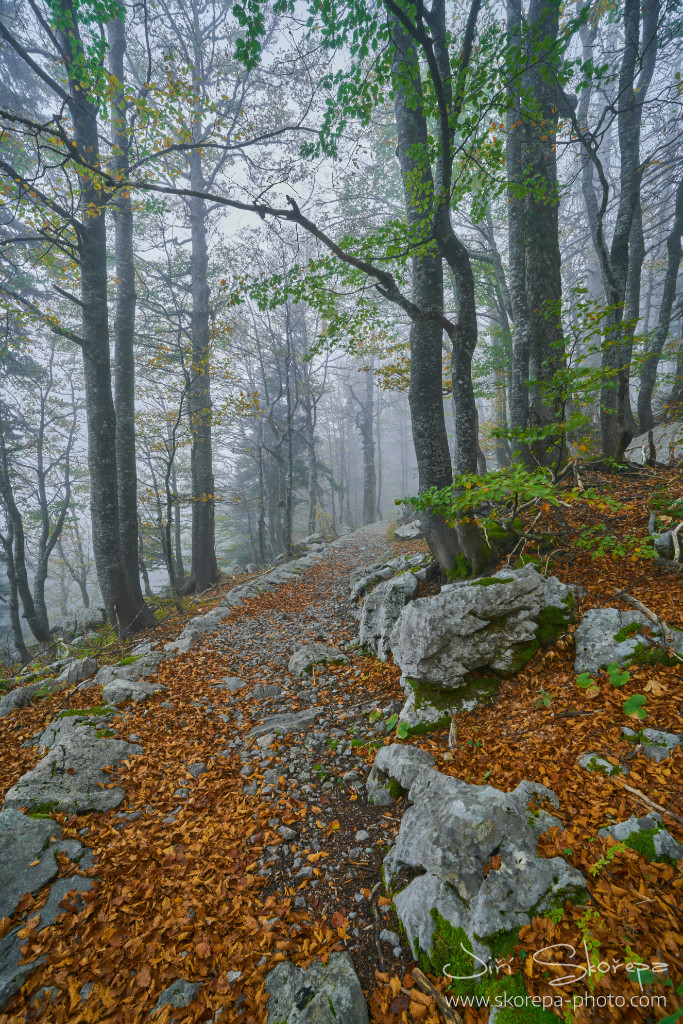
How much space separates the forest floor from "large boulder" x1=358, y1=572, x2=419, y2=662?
41 cm

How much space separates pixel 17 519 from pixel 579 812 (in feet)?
41.8

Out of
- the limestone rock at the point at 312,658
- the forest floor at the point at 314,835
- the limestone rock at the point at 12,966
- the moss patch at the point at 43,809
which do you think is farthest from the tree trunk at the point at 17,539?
the limestone rock at the point at 12,966

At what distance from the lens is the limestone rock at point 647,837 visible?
189 centimetres

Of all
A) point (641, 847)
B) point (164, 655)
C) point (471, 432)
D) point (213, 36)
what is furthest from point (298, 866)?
point (213, 36)

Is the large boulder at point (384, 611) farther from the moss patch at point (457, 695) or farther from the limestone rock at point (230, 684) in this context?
the limestone rock at point (230, 684)

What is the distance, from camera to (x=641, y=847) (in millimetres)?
1951

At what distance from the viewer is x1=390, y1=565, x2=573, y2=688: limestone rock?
3.80 m

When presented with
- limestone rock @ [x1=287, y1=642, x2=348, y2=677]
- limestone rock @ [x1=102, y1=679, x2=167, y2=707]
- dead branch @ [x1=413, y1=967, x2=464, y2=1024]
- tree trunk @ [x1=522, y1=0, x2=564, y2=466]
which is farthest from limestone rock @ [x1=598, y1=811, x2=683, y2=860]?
tree trunk @ [x1=522, y1=0, x2=564, y2=466]

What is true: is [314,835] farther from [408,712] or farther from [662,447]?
[662,447]

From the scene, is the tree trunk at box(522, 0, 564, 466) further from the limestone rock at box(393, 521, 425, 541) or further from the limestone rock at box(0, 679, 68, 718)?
the limestone rock at box(0, 679, 68, 718)

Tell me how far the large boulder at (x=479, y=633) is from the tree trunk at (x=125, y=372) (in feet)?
23.7

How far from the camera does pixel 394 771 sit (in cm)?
327

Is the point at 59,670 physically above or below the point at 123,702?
below

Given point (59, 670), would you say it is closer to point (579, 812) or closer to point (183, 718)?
point (183, 718)
